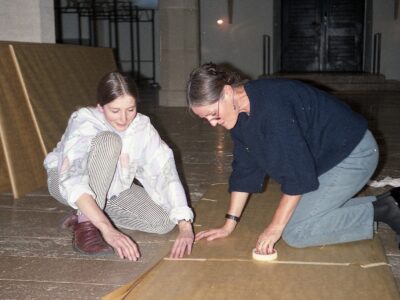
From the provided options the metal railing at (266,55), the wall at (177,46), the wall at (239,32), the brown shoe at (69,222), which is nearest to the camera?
the brown shoe at (69,222)

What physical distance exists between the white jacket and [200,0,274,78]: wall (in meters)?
10.6

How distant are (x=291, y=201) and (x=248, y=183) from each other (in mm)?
355

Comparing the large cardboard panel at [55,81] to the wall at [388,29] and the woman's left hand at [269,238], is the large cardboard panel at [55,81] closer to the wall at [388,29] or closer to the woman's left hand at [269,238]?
the woman's left hand at [269,238]

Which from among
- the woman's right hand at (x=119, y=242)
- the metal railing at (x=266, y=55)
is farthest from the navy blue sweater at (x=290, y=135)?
the metal railing at (x=266, y=55)

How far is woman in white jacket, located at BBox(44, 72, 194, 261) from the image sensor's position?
2.30 m

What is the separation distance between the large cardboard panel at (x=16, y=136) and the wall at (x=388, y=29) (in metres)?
10.6

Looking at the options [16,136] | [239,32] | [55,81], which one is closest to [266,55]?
[239,32]

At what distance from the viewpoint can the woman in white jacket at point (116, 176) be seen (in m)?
2.30

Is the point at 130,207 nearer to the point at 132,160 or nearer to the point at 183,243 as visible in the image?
the point at 132,160

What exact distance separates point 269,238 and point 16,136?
6.55 ft

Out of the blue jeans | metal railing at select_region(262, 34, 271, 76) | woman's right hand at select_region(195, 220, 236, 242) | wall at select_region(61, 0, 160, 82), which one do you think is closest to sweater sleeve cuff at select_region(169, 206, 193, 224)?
woman's right hand at select_region(195, 220, 236, 242)

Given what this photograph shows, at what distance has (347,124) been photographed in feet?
7.78

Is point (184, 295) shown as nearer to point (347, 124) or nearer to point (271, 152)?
point (271, 152)

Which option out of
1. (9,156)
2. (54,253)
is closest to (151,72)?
(9,156)
